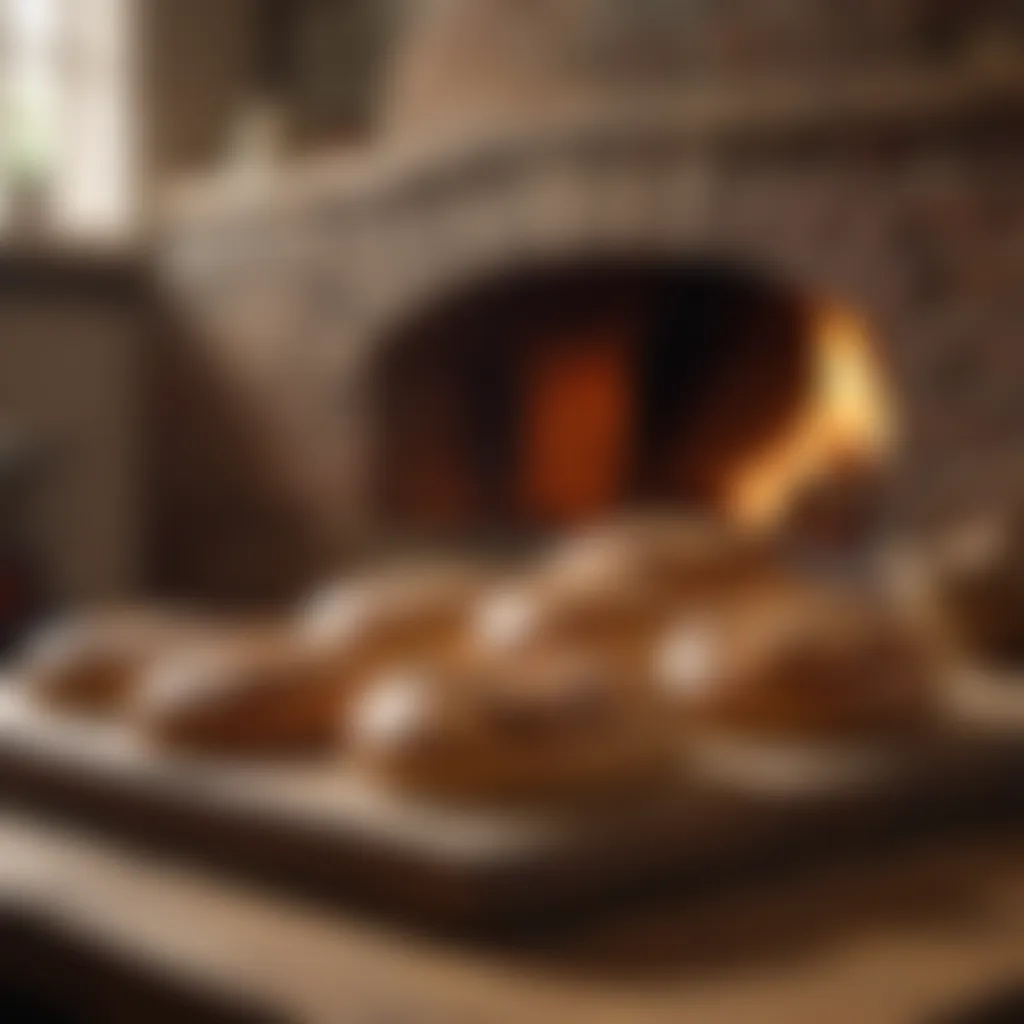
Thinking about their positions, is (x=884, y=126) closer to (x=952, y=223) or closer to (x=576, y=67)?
(x=952, y=223)

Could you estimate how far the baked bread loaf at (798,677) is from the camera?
2.81 feet

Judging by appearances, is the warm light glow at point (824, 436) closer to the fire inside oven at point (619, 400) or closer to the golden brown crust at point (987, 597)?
the fire inside oven at point (619, 400)

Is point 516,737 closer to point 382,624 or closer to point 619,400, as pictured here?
point 382,624

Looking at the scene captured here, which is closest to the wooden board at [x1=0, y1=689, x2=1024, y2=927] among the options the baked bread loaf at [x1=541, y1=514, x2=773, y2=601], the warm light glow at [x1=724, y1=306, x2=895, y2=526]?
the baked bread loaf at [x1=541, y1=514, x2=773, y2=601]

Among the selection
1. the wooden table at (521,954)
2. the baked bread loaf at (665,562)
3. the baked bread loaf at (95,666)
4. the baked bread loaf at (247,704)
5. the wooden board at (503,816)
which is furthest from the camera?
the baked bread loaf at (665,562)

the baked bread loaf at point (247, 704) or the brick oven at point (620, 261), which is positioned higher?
the brick oven at point (620, 261)

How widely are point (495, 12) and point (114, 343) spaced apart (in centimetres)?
119

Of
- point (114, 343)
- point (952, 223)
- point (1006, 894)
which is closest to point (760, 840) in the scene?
point (1006, 894)

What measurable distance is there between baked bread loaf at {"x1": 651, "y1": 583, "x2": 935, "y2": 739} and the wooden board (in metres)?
0.02

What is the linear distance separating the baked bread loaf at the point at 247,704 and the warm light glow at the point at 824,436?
2.27 metres

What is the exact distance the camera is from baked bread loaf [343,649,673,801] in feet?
2.45

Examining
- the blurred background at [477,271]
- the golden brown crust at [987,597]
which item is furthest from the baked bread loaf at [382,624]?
the blurred background at [477,271]

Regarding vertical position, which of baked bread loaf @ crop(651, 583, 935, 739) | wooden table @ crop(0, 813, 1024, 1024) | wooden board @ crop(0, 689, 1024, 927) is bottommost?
wooden table @ crop(0, 813, 1024, 1024)

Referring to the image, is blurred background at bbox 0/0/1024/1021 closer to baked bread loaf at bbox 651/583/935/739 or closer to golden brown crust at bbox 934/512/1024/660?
golden brown crust at bbox 934/512/1024/660
